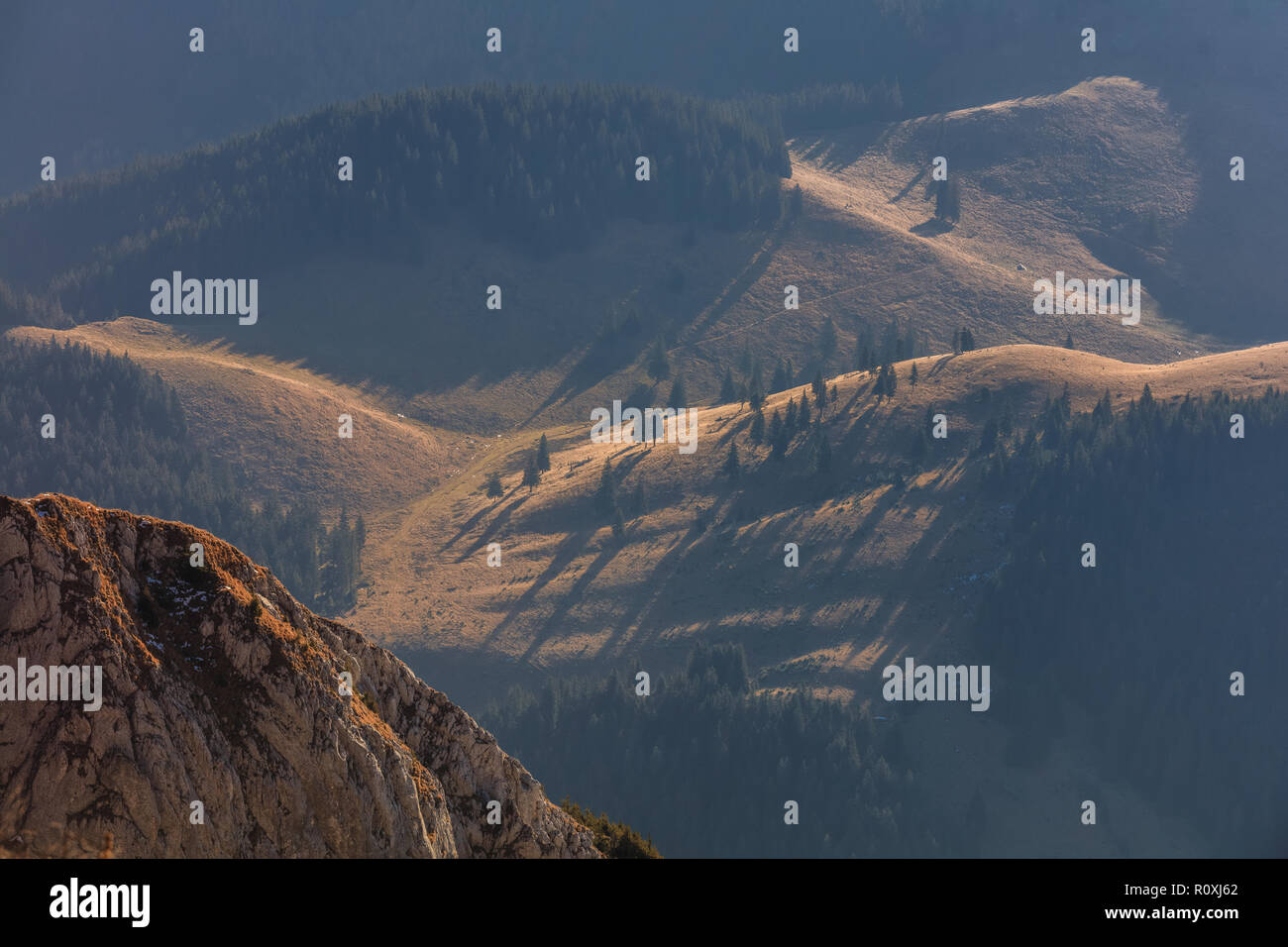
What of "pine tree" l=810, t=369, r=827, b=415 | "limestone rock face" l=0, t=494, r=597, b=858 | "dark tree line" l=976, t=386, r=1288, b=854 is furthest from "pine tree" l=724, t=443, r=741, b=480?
"limestone rock face" l=0, t=494, r=597, b=858

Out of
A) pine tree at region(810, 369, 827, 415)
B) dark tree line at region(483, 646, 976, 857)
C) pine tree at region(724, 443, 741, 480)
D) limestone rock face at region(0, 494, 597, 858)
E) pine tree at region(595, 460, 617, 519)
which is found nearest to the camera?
limestone rock face at region(0, 494, 597, 858)

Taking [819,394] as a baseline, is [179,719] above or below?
below

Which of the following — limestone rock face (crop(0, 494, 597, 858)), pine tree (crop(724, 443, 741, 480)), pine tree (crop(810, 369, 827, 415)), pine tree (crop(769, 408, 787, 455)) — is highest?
pine tree (crop(810, 369, 827, 415))

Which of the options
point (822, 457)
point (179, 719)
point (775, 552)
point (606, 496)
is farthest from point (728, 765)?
point (179, 719)

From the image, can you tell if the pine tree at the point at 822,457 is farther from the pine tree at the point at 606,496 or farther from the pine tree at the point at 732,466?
the pine tree at the point at 606,496

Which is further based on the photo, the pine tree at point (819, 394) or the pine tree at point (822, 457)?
the pine tree at point (819, 394)

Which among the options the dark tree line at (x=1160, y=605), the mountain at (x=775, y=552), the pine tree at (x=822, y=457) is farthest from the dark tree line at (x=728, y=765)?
the pine tree at (x=822, y=457)

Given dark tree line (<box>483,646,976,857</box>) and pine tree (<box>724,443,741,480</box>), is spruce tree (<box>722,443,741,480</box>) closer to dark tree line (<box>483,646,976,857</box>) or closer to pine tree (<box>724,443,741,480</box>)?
pine tree (<box>724,443,741,480</box>)

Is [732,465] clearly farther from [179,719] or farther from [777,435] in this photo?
[179,719]
